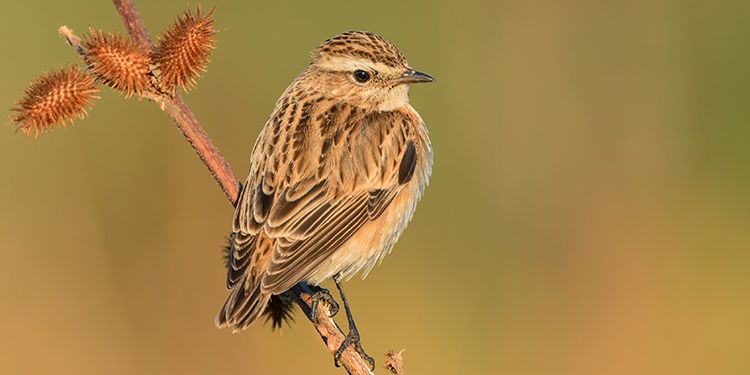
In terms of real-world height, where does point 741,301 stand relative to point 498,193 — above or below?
below

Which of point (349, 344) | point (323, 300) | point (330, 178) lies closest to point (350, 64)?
point (330, 178)

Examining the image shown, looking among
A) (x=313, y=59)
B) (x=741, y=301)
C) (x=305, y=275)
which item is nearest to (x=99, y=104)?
(x=313, y=59)

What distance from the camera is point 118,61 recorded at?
486 cm

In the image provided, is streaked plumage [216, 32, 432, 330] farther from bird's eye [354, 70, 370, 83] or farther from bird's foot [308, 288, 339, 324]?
bird's foot [308, 288, 339, 324]

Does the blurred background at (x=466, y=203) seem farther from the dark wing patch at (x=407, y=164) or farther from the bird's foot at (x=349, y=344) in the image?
the bird's foot at (x=349, y=344)

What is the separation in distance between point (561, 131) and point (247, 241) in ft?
15.3

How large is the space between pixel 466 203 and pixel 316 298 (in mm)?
3904

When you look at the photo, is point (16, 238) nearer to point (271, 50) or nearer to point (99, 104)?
point (99, 104)

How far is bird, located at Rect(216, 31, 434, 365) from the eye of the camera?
5.86 m

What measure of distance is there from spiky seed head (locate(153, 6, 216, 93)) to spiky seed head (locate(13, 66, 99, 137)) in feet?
1.17

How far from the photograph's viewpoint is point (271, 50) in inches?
391

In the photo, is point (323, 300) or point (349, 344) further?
point (323, 300)

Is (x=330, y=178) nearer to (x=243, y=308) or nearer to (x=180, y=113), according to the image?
(x=243, y=308)

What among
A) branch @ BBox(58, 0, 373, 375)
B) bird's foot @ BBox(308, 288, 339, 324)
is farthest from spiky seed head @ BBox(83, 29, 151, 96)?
bird's foot @ BBox(308, 288, 339, 324)
